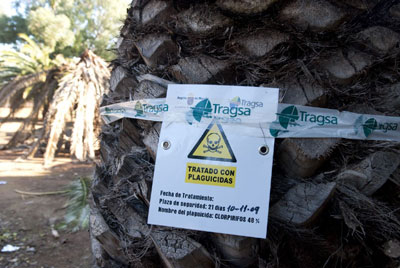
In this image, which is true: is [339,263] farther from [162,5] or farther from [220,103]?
[162,5]

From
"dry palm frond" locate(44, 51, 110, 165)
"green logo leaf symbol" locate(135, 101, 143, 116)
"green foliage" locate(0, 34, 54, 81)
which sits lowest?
"green logo leaf symbol" locate(135, 101, 143, 116)

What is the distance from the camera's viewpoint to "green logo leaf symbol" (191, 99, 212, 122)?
143cm

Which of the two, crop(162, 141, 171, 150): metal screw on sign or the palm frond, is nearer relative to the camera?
crop(162, 141, 171, 150): metal screw on sign

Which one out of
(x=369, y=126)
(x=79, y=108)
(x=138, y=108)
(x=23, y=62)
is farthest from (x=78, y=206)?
(x=23, y=62)

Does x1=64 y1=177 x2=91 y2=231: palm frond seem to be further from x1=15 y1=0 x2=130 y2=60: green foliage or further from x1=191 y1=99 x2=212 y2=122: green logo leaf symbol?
x1=15 y1=0 x2=130 y2=60: green foliage

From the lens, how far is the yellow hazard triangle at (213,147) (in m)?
1.39

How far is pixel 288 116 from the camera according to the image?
53.8 inches

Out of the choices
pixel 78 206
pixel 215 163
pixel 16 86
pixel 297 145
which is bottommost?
pixel 78 206

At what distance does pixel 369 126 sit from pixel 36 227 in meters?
4.15

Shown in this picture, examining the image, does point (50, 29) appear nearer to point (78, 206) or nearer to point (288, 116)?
point (78, 206)

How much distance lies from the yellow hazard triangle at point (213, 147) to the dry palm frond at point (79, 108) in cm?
782

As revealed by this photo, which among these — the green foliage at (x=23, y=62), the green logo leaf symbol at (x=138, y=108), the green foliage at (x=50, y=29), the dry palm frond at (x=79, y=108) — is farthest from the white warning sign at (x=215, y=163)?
the green foliage at (x=50, y=29)

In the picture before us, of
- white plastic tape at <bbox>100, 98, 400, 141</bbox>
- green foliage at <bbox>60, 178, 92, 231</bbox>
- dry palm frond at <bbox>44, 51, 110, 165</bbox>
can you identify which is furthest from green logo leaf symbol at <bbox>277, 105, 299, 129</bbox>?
dry palm frond at <bbox>44, 51, 110, 165</bbox>

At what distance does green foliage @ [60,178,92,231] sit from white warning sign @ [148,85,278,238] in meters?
3.29
